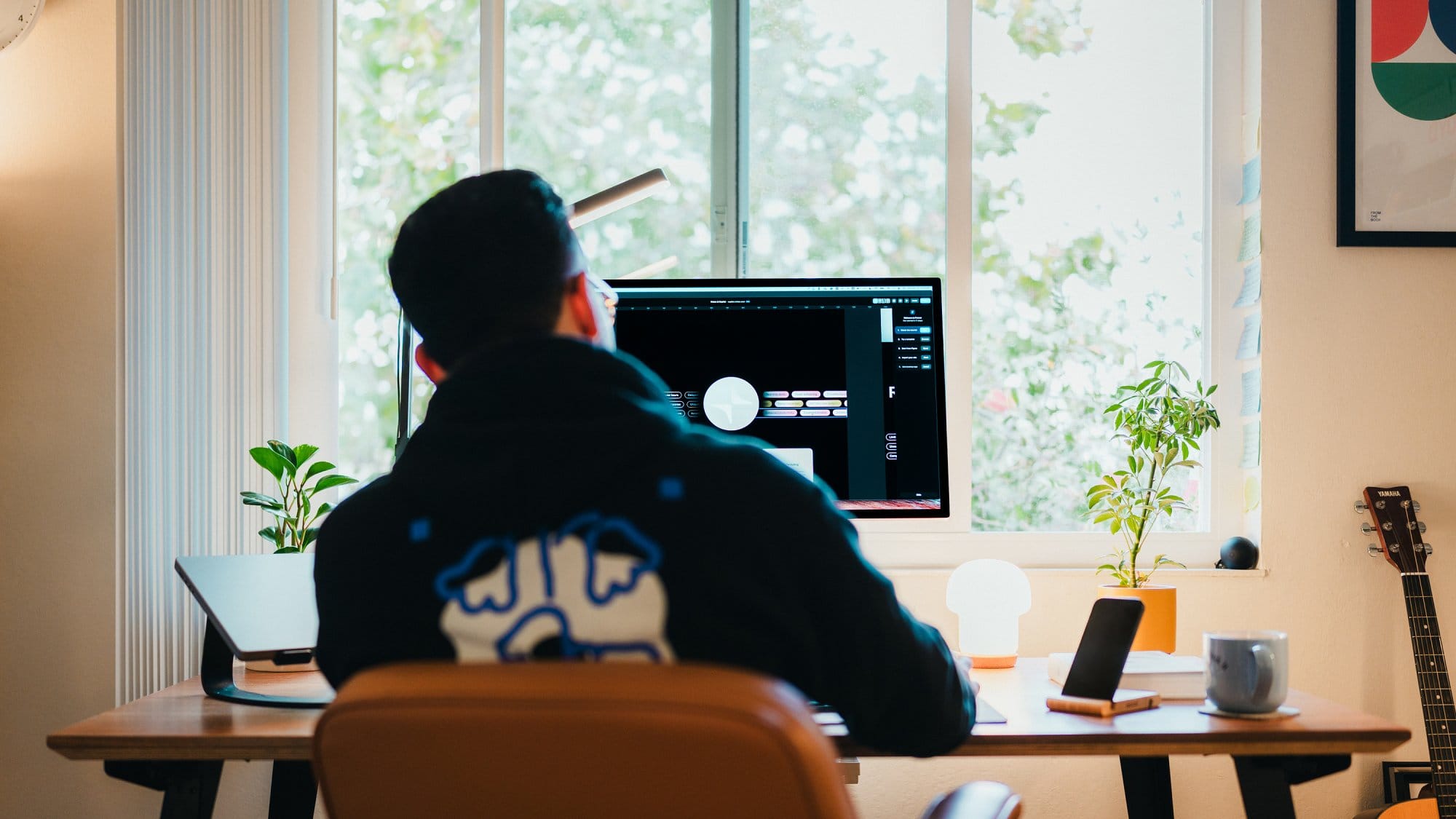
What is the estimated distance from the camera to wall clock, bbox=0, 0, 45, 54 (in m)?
1.71

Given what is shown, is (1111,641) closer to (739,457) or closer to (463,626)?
(739,457)

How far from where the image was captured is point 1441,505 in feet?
6.91

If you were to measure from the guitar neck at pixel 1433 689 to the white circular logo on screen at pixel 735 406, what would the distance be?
1.28 m

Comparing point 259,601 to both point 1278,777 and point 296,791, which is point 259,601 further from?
point 1278,777

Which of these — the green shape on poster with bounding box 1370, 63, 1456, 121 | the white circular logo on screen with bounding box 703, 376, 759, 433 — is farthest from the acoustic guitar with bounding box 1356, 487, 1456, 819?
the white circular logo on screen with bounding box 703, 376, 759, 433

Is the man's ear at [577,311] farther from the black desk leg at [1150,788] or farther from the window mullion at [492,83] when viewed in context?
the window mullion at [492,83]

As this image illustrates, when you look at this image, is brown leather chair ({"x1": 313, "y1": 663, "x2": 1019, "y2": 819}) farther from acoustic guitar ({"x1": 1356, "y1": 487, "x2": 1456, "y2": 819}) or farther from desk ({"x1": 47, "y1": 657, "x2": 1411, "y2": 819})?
acoustic guitar ({"x1": 1356, "y1": 487, "x2": 1456, "y2": 819})

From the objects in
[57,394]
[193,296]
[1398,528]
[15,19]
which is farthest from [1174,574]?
[15,19]

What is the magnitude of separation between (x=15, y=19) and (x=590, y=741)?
1.73 metres

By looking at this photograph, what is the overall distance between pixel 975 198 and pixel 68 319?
66.3 inches

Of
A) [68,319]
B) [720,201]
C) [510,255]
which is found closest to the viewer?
[510,255]

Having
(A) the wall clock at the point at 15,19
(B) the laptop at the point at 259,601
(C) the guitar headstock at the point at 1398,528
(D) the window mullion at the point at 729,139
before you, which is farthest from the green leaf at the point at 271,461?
(C) the guitar headstock at the point at 1398,528

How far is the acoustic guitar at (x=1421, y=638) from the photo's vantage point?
1.91 metres

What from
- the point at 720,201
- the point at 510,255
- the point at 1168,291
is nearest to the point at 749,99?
the point at 720,201
